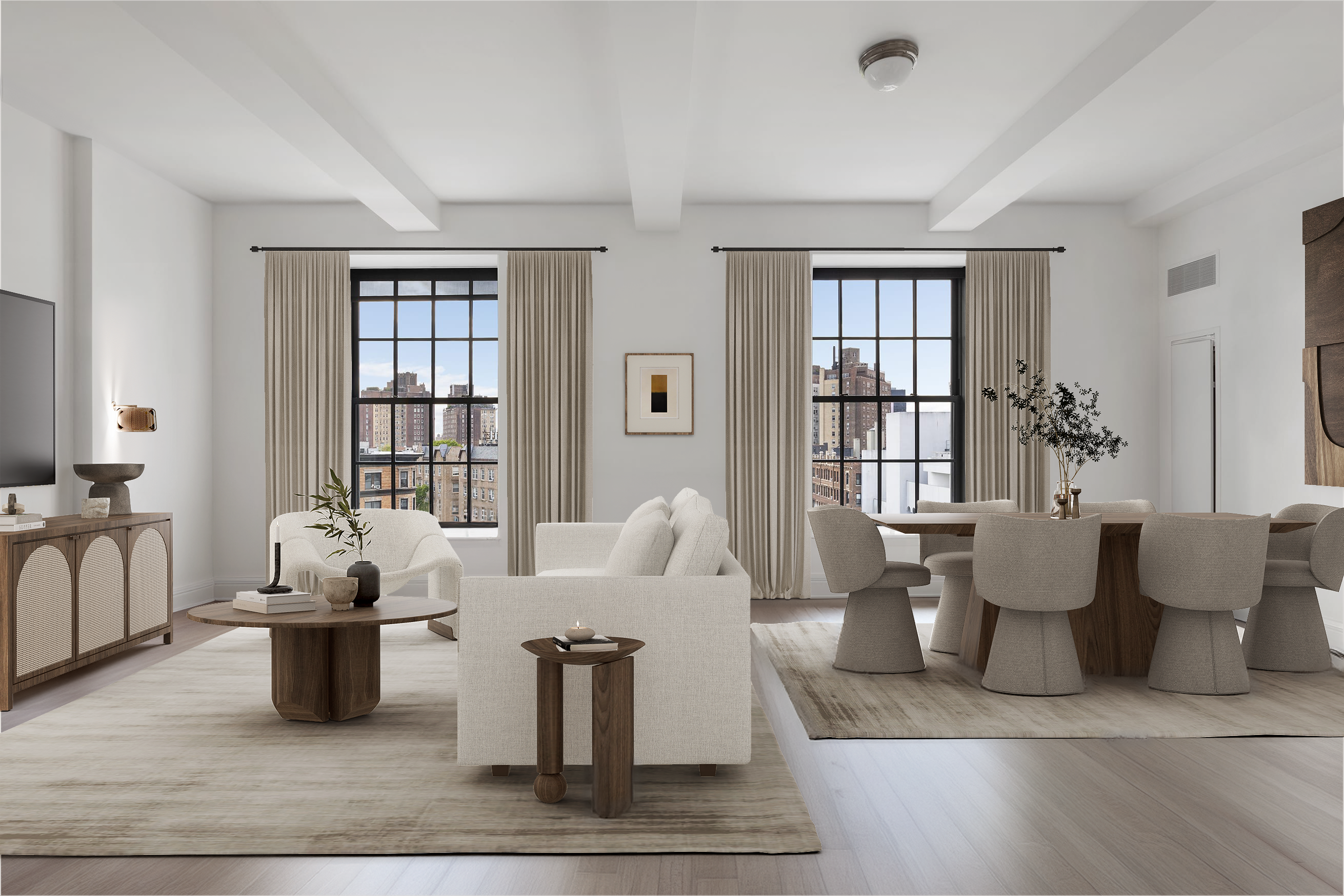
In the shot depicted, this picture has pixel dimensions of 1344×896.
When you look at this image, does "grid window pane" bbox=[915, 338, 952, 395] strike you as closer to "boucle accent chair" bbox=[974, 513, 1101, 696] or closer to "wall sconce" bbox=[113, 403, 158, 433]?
"boucle accent chair" bbox=[974, 513, 1101, 696]

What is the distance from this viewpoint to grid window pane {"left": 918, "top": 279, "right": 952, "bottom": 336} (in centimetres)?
726

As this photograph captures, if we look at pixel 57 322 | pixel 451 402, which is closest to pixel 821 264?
pixel 451 402

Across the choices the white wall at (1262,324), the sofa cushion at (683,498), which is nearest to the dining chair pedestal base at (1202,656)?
the white wall at (1262,324)

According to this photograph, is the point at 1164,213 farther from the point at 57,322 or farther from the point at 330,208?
the point at 57,322

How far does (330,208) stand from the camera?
6699 mm

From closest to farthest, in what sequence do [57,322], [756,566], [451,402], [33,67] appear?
[33,67]
[57,322]
[756,566]
[451,402]

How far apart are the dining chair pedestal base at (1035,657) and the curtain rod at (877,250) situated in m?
3.52

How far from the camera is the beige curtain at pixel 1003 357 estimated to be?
21.9ft

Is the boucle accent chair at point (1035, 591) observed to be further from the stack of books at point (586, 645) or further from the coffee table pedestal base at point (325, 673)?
the coffee table pedestal base at point (325, 673)

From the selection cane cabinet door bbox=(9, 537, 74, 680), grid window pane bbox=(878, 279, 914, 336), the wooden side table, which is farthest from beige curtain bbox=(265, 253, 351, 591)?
the wooden side table

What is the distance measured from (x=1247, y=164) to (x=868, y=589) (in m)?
3.67

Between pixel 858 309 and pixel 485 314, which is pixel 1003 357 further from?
pixel 485 314

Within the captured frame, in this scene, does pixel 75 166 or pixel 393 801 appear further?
pixel 75 166

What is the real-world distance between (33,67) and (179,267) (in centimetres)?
212
